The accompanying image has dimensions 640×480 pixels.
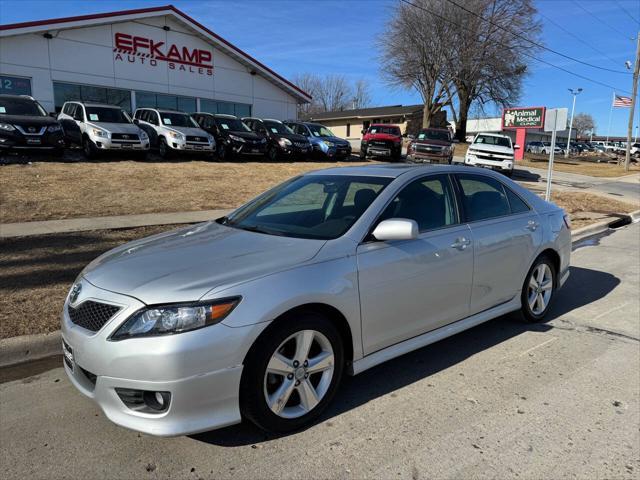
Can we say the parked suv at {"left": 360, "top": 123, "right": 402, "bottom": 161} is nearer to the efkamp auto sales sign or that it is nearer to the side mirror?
the efkamp auto sales sign

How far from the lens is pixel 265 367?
280 cm

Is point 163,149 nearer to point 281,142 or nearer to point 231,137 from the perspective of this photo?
point 231,137

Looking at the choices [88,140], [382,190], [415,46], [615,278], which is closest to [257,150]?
[88,140]

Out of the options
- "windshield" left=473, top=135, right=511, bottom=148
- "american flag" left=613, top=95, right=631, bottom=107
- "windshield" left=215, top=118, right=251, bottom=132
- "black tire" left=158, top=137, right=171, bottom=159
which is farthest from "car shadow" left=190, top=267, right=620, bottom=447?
"american flag" left=613, top=95, right=631, bottom=107

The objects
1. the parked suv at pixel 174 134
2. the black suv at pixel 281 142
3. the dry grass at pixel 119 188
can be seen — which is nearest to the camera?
the dry grass at pixel 119 188

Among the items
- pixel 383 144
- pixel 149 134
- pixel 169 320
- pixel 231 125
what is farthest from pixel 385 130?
pixel 169 320

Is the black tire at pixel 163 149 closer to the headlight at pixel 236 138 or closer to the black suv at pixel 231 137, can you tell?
the black suv at pixel 231 137

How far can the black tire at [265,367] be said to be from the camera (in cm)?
275

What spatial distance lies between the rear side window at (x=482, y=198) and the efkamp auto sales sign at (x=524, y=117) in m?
34.3

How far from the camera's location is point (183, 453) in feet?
9.25

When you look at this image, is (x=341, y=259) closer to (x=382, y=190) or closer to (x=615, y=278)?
(x=382, y=190)

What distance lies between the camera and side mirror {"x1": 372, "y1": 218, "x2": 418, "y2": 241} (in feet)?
10.9

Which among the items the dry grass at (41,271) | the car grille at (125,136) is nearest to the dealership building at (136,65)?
the car grille at (125,136)

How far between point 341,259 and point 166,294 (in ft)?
3.62
